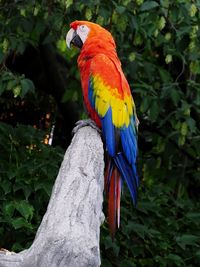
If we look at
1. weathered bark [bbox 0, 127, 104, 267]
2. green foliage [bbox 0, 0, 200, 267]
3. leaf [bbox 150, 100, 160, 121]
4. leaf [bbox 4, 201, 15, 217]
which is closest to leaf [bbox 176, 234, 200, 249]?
green foliage [bbox 0, 0, 200, 267]

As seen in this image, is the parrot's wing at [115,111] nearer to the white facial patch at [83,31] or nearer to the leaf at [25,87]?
the white facial patch at [83,31]

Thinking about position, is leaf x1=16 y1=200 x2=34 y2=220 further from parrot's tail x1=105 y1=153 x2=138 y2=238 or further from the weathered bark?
the weathered bark

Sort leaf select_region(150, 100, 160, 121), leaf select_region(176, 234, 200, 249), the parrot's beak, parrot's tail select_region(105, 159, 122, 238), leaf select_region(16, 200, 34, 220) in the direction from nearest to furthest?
parrot's tail select_region(105, 159, 122, 238)
the parrot's beak
leaf select_region(16, 200, 34, 220)
leaf select_region(176, 234, 200, 249)
leaf select_region(150, 100, 160, 121)

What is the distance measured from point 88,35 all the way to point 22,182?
0.89 meters

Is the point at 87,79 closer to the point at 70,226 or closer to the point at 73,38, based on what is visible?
the point at 73,38

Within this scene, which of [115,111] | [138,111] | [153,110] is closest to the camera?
[115,111]

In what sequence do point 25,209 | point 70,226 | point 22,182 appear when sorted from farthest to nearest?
point 22,182 < point 25,209 < point 70,226

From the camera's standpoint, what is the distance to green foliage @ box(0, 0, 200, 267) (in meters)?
3.29

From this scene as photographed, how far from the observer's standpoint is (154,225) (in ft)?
12.4

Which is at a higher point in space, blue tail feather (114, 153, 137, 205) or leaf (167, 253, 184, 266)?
blue tail feather (114, 153, 137, 205)

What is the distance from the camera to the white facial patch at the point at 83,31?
287 centimetres

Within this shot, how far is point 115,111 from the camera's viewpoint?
2.71 metres

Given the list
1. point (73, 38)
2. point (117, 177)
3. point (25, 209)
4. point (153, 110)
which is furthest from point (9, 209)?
point (153, 110)

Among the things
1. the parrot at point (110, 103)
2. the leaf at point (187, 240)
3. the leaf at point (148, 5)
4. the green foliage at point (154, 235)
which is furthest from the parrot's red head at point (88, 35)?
the leaf at point (187, 240)
